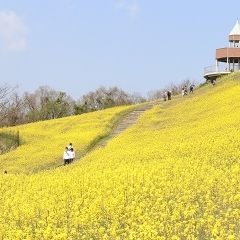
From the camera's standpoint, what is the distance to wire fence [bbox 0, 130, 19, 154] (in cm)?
3797

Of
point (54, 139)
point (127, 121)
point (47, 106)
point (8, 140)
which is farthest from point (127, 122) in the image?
point (47, 106)

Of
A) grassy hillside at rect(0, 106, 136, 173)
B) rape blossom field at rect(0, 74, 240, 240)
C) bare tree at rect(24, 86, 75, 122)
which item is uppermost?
bare tree at rect(24, 86, 75, 122)

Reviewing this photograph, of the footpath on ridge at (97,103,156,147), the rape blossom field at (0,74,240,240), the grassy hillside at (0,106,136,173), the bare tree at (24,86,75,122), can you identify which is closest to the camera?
the rape blossom field at (0,74,240,240)

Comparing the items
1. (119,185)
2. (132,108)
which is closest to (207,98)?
(132,108)

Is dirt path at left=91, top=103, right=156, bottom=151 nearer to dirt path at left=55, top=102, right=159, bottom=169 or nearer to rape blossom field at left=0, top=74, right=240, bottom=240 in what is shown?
dirt path at left=55, top=102, right=159, bottom=169

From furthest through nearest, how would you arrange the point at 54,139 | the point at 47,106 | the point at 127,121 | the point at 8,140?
the point at 47,106
the point at 127,121
the point at 8,140
the point at 54,139

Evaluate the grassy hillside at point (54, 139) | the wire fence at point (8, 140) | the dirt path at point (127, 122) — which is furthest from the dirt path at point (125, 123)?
the wire fence at point (8, 140)

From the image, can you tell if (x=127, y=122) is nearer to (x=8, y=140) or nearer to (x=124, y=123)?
(x=124, y=123)

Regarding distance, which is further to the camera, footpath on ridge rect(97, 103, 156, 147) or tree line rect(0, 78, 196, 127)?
tree line rect(0, 78, 196, 127)

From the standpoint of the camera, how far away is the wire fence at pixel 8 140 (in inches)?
1495

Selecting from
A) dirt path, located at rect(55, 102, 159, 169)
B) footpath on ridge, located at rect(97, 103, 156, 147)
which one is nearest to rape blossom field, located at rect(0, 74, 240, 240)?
dirt path, located at rect(55, 102, 159, 169)

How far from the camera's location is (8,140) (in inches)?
1592

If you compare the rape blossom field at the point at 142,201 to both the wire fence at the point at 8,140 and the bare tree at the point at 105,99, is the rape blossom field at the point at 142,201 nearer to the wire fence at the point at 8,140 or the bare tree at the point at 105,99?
the wire fence at the point at 8,140

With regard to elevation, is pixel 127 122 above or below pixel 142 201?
above
